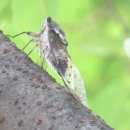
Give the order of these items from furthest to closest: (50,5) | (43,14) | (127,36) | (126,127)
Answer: (127,36), (126,127), (43,14), (50,5)

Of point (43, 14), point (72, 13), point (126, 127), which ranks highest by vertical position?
point (43, 14)

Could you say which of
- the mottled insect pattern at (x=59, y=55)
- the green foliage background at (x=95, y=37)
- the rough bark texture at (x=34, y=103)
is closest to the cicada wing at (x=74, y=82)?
the mottled insect pattern at (x=59, y=55)

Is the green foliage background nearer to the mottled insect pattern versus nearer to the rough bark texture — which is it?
the mottled insect pattern

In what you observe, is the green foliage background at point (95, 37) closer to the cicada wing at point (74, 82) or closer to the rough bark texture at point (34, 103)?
the cicada wing at point (74, 82)

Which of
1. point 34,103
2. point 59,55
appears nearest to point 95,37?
point 59,55

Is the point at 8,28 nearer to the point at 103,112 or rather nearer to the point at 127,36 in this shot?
the point at 103,112

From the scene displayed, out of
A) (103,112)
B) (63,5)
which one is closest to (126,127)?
(103,112)
